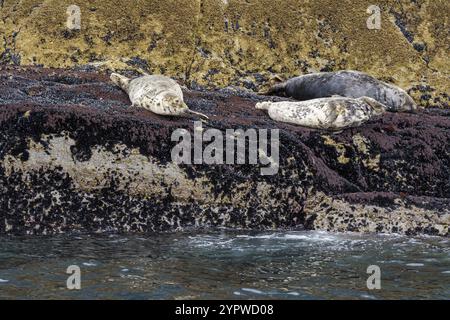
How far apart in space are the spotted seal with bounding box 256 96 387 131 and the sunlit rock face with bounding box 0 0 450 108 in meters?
3.66

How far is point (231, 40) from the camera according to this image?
15797mm

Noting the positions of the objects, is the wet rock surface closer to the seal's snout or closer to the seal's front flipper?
the seal's snout

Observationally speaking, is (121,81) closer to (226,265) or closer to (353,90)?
(353,90)

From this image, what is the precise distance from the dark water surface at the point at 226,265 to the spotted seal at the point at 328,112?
2513mm

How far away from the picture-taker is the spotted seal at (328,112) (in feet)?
36.3

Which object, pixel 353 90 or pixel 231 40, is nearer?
pixel 353 90

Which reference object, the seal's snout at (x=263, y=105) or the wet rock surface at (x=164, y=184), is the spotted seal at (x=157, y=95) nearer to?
the wet rock surface at (x=164, y=184)

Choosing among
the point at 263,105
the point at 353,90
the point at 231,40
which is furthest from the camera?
the point at 231,40

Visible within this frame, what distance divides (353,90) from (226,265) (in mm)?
6898

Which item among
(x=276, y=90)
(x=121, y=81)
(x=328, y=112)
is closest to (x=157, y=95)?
(x=121, y=81)

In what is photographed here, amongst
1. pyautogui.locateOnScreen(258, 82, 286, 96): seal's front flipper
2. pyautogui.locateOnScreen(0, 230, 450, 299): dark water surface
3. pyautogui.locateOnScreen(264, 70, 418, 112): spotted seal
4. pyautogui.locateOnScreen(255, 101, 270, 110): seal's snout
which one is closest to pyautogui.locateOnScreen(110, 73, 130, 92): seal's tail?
pyautogui.locateOnScreen(255, 101, 270, 110): seal's snout

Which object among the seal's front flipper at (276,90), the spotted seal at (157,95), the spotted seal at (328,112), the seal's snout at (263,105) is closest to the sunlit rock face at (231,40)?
the seal's front flipper at (276,90)
